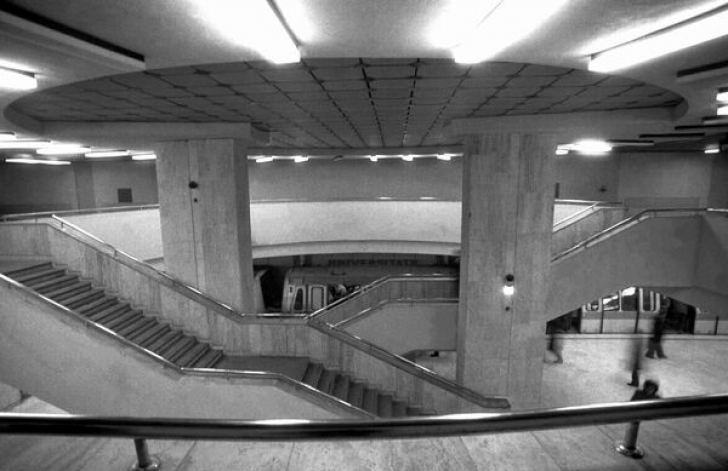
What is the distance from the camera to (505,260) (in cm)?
915

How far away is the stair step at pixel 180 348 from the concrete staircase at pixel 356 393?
10.4 ft

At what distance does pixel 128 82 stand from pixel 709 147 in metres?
20.3

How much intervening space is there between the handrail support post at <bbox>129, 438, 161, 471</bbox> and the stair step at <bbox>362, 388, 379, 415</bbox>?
6751 mm

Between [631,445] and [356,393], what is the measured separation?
724cm

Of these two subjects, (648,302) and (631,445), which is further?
(648,302)

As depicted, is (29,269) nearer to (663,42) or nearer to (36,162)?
(36,162)

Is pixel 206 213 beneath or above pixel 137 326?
above

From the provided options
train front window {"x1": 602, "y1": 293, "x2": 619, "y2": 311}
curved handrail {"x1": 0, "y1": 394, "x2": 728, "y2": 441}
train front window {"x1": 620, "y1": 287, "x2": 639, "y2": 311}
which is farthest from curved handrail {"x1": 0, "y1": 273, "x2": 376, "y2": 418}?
train front window {"x1": 620, "y1": 287, "x2": 639, "y2": 311}

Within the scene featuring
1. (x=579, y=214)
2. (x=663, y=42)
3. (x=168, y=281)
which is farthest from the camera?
(x=579, y=214)

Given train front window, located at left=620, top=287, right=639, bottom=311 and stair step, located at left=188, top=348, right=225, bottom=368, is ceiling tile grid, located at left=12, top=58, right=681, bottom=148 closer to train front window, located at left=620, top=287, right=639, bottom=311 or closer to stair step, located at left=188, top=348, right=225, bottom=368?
stair step, located at left=188, top=348, right=225, bottom=368

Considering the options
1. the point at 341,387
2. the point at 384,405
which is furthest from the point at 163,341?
the point at 384,405

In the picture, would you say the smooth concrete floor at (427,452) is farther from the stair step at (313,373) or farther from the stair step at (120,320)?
the stair step at (120,320)

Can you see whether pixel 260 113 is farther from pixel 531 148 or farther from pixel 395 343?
pixel 395 343

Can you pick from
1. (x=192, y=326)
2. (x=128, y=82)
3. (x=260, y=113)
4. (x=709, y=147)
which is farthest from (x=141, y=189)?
(x=709, y=147)
